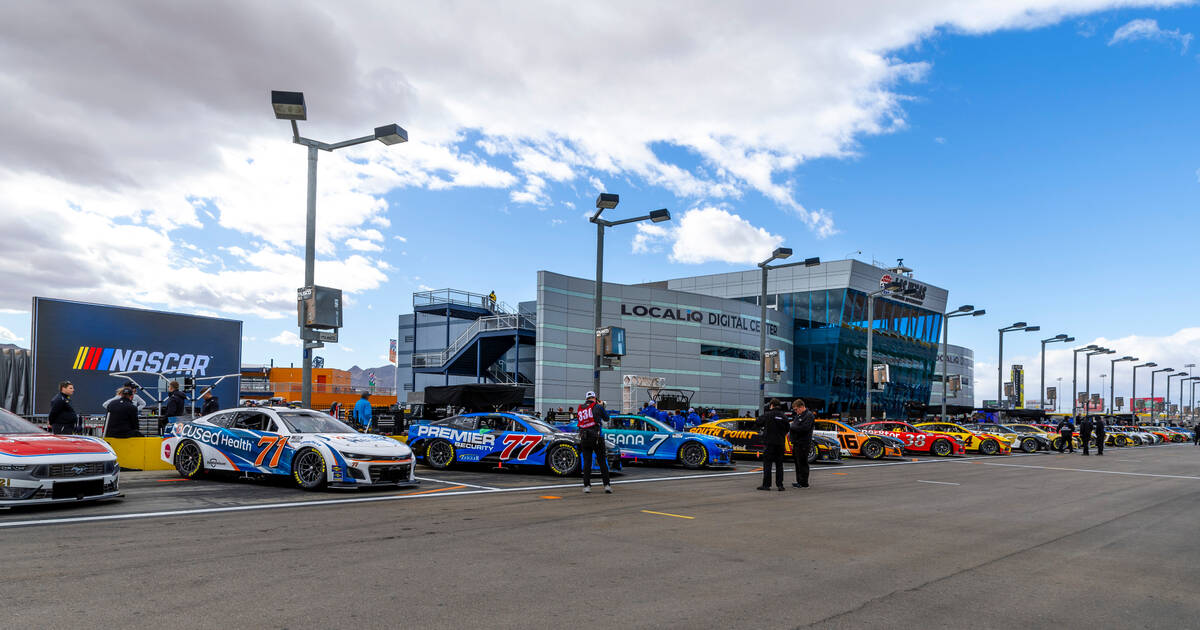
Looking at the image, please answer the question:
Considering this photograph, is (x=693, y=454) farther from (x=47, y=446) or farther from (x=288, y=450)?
(x=47, y=446)

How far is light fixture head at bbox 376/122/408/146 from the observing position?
15141 mm

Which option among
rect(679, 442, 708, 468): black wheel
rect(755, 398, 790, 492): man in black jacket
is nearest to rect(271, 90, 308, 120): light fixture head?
rect(755, 398, 790, 492): man in black jacket

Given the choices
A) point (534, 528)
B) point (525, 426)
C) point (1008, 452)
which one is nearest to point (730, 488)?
point (525, 426)

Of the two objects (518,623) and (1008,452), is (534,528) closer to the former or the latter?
(518,623)

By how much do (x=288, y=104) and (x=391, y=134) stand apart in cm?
200

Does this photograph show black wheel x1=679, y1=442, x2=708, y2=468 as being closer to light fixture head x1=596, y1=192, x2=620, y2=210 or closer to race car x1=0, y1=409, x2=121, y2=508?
light fixture head x1=596, y1=192, x2=620, y2=210

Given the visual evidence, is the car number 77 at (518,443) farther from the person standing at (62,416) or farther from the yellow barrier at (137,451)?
the person standing at (62,416)

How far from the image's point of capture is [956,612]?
557 cm

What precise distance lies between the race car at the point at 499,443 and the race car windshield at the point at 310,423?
347 centimetres

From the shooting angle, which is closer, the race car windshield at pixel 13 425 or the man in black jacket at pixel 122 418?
the race car windshield at pixel 13 425

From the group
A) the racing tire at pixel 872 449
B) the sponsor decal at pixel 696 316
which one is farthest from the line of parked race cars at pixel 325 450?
the sponsor decal at pixel 696 316

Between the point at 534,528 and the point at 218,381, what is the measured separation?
27.7 m

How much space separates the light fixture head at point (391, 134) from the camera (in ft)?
49.7

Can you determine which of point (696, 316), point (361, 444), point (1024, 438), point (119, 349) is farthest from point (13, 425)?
point (696, 316)
